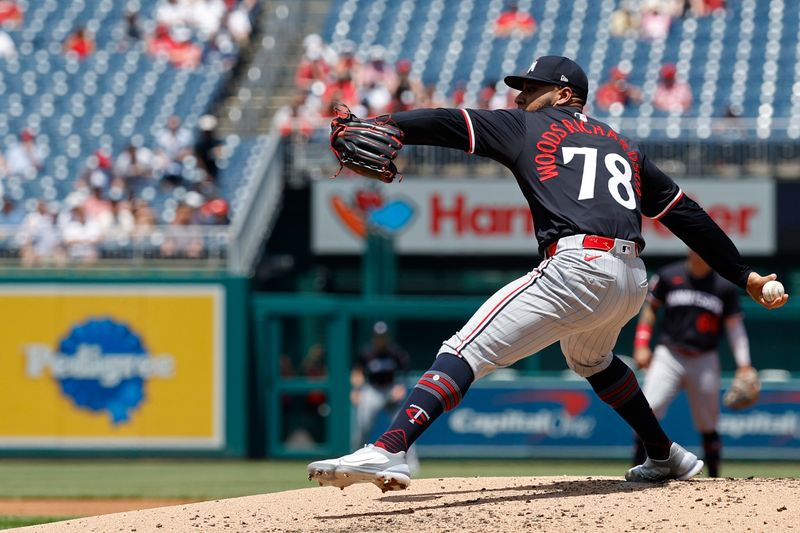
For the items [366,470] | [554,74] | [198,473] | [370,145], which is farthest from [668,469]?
[198,473]

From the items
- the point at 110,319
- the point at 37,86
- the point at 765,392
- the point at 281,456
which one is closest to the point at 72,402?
the point at 110,319

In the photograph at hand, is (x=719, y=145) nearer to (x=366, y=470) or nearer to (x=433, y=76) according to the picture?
(x=433, y=76)

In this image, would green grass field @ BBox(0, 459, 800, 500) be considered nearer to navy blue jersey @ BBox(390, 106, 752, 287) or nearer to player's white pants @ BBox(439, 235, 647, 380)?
player's white pants @ BBox(439, 235, 647, 380)

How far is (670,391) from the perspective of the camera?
8828 millimetres

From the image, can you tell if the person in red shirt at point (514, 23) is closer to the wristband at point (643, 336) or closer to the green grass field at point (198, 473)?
the green grass field at point (198, 473)

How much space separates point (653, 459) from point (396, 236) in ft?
32.8

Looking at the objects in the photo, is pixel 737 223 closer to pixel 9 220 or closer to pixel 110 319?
pixel 110 319

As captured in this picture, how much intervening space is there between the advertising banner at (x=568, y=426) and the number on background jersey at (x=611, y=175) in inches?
341

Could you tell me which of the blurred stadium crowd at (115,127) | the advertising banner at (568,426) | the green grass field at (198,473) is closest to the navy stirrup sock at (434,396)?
the green grass field at (198,473)

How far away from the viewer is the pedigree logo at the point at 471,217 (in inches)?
616

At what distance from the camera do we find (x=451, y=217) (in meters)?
15.8

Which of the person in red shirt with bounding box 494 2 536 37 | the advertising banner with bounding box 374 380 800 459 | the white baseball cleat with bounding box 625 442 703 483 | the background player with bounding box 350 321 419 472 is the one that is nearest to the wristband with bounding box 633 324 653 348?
the white baseball cleat with bounding box 625 442 703 483

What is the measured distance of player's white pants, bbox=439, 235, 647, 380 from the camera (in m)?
5.12

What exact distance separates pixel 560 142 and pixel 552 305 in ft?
2.09
